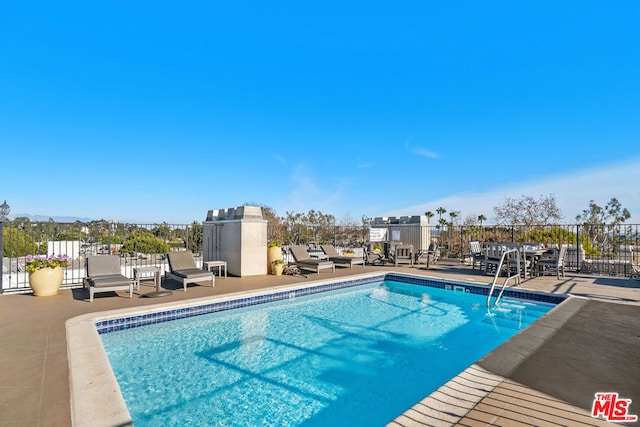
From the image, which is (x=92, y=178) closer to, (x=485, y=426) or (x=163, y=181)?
(x=163, y=181)

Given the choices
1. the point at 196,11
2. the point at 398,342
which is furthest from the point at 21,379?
the point at 196,11

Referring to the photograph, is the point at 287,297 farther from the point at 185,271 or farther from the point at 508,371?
the point at 508,371

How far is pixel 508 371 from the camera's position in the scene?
2.81 metres

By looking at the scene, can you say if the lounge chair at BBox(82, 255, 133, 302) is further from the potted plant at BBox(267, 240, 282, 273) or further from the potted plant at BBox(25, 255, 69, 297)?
the potted plant at BBox(267, 240, 282, 273)

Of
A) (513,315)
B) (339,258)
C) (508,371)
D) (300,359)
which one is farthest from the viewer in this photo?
(339,258)

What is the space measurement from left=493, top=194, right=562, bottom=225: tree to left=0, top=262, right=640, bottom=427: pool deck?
14.4 m

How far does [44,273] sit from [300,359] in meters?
5.63

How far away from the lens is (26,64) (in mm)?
10531

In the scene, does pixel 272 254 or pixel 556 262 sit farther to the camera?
pixel 272 254

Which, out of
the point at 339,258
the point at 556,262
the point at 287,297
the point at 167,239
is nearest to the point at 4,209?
the point at 167,239

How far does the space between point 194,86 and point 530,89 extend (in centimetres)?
1424

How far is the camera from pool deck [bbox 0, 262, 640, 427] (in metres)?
2.17

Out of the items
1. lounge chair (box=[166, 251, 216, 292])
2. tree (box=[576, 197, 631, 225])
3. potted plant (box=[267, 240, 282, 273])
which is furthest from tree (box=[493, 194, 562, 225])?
lounge chair (box=[166, 251, 216, 292])

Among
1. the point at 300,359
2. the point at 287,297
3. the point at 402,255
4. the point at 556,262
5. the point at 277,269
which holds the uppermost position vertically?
the point at 556,262
